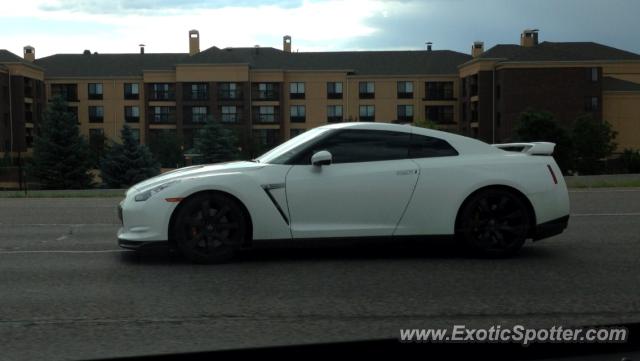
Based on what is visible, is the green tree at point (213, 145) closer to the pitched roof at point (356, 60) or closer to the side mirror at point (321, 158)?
the pitched roof at point (356, 60)

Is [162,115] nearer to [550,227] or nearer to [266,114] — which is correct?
[266,114]

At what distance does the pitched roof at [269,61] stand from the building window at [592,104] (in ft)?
58.7

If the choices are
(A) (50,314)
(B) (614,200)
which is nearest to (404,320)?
(A) (50,314)

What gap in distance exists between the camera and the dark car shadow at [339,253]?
7.54 meters

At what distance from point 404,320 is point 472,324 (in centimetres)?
46

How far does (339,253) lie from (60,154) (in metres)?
53.0

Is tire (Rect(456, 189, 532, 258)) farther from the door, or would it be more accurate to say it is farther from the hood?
the hood

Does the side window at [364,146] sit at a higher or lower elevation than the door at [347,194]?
higher

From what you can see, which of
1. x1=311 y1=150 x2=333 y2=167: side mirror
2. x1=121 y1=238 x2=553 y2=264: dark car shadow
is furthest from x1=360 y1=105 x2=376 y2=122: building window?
x1=311 y1=150 x2=333 y2=167: side mirror

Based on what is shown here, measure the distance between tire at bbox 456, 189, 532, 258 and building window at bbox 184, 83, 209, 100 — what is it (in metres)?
84.0

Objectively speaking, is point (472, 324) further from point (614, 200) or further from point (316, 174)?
point (614, 200)

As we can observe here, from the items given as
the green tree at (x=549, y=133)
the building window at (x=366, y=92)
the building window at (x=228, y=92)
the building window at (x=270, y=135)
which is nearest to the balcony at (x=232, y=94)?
the building window at (x=228, y=92)

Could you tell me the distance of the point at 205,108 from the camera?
90000mm

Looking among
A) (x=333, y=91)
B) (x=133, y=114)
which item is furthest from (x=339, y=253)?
(x=133, y=114)
